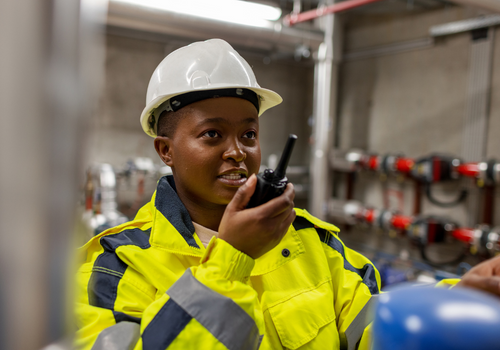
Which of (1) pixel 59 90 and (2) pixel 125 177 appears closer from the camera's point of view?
(1) pixel 59 90

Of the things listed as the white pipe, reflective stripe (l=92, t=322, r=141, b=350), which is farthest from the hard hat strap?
the white pipe

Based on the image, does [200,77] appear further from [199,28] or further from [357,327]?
[199,28]

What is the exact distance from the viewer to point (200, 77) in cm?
94

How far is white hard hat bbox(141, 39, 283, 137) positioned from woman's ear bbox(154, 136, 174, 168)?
79mm

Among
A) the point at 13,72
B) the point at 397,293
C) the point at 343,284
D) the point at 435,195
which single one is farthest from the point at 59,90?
the point at 435,195

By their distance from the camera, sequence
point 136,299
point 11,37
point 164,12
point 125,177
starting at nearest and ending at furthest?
point 11,37
point 136,299
point 164,12
point 125,177

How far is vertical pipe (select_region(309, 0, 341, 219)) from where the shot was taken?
3666 mm

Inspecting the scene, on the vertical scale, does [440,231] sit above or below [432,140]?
below

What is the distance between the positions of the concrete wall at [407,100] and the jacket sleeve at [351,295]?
2555 millimetres

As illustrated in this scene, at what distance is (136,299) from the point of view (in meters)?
0.81

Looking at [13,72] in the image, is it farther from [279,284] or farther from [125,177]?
[125,177]

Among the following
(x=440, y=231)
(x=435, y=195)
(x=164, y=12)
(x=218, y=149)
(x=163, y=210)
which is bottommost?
(x=440, y=231)

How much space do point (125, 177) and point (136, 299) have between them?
2.65 metres

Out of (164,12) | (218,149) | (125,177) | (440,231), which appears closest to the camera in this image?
(218,149)
